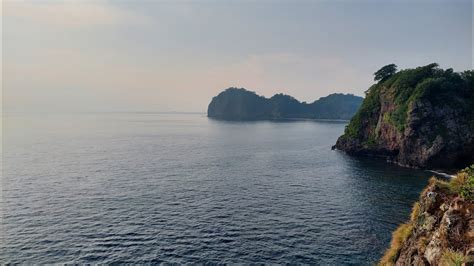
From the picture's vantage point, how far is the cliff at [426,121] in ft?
296

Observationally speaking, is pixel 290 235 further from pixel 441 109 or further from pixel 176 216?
pixel 441 109

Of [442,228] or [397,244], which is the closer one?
[442,228]

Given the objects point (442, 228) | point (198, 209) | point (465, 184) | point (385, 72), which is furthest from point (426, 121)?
point (442, 228)

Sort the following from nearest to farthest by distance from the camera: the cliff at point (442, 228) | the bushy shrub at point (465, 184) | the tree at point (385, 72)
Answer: the cliff at point (442, 228) → the bushy shrub at point (465, 184) → the tree at point (385, 72)

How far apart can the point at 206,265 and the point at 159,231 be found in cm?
1267

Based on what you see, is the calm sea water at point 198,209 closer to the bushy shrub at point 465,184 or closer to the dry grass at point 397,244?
the dry grass at point 397,244

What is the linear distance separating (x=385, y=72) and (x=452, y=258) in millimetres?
143435

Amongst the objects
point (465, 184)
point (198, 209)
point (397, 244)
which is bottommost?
point (198, 209)

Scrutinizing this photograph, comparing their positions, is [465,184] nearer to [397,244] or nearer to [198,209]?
[397,244]

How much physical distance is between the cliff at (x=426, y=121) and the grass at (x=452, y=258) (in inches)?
3462

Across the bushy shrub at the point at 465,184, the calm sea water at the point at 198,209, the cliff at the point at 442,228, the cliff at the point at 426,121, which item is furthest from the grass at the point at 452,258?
the cliff at the point at 426,121

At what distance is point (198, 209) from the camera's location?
57469mm

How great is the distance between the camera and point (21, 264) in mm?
38594

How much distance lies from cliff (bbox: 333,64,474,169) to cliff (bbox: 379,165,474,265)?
79763 mm
